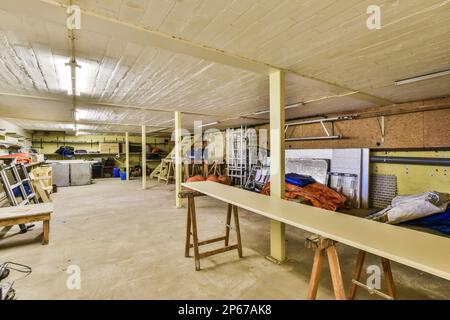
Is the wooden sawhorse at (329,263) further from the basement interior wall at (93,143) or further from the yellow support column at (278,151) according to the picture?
the basement interior wall at (93,143)

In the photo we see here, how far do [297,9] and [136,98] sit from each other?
10.9ft

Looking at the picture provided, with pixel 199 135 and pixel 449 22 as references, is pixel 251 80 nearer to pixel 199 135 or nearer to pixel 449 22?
pixel 449 22

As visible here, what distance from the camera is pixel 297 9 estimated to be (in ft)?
5.00

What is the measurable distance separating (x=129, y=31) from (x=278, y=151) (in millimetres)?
1905

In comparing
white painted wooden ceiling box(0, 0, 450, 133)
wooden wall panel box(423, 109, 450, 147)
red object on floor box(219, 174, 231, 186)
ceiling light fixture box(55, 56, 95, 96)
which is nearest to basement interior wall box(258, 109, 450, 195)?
wooden wall panel box(423, 109, 450, 147)

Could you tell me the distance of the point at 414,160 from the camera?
14.8ft

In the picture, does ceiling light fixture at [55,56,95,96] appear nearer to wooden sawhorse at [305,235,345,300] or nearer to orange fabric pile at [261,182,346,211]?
wooden sawhorse at [305,235,345,300]

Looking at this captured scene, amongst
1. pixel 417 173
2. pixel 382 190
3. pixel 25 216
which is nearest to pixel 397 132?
pixel 417 173

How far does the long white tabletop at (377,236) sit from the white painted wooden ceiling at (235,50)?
151 cm

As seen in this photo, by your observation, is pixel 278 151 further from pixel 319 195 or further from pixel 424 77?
pixel 319 195

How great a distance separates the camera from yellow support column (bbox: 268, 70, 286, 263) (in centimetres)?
261

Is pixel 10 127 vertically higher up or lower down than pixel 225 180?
higher up

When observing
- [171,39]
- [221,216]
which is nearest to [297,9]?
[171,39]

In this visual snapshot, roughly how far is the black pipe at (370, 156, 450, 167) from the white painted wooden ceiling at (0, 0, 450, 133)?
49.2 inches
